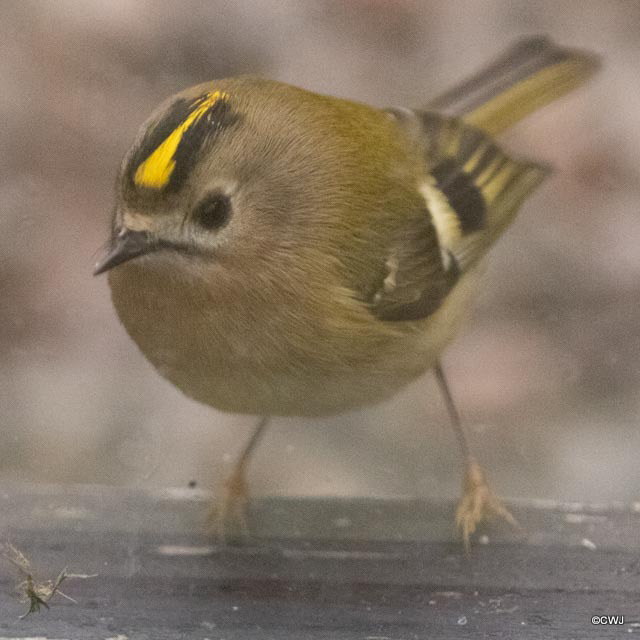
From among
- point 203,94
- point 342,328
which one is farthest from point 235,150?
point 342,328

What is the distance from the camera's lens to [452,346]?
1985 millimetres

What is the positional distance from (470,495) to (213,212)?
58 centimetres

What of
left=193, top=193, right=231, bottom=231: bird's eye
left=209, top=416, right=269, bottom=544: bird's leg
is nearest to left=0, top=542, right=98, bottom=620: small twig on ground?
left=209, top=416, right=269, bottom=544: bird's leg

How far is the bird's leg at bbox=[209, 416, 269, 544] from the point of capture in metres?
1.45

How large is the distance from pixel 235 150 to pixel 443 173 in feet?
1.65

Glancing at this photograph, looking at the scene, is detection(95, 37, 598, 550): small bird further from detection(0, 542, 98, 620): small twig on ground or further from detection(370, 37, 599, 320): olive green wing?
detection(0, 542, 98, 620): small twig on ground

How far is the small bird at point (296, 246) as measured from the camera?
1.24 meters

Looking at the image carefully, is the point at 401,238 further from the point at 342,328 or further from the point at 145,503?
the point at 145,503

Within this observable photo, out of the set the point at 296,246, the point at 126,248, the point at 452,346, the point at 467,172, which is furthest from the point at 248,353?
the point at 452,346

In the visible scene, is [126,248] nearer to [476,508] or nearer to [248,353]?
[248,353]

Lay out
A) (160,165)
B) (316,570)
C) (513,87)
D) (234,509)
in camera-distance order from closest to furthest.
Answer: (160,165) < (316,570) < (234,509) < (513,87)

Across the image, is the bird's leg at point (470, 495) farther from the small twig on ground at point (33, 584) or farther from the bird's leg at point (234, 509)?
the small twig on ground at point (33, 584)

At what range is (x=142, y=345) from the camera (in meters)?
1.46

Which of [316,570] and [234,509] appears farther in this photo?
[234,509]
